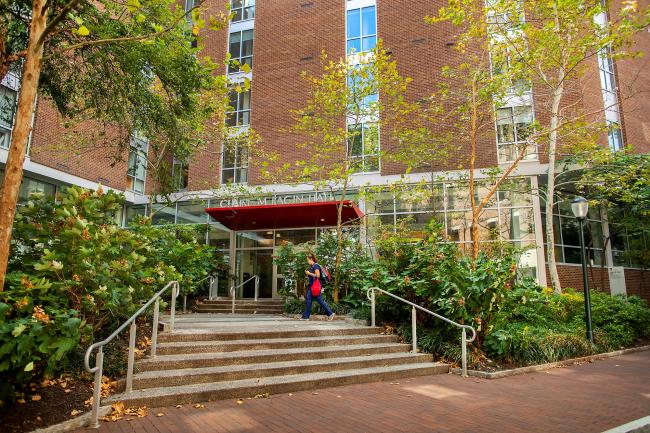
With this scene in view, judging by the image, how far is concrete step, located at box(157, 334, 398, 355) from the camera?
6.53 metres

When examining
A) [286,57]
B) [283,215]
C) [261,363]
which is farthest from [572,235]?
[261,363]

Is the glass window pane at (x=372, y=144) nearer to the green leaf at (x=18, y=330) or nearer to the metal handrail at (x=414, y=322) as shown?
the metal handrail at (x=414, y=322)

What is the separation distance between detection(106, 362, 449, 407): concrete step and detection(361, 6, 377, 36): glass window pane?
55.3 ft

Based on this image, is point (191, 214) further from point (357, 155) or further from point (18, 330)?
point (18, 330)

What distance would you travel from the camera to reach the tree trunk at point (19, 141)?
13.7ft

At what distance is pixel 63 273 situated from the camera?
511 centimetres

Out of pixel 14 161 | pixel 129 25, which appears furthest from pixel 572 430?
pixel 129 25

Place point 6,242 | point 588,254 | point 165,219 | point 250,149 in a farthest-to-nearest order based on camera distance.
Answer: point 165,219, point 588,254, point 250,149, point 6,242

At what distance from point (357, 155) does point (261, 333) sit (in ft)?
34.3

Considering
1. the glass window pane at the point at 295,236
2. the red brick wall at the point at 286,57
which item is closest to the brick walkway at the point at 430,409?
the glass window pane at the point at 295,236

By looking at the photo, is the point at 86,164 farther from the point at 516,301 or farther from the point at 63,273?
the point at 516,301

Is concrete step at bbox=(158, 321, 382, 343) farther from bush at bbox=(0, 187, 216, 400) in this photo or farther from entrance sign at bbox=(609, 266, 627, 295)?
entrance sign at bbox=(609, 266, 627, 295)

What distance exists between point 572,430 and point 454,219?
13.3 meters

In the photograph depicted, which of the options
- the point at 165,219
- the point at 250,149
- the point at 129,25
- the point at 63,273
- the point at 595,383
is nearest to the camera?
the point at 63,273
